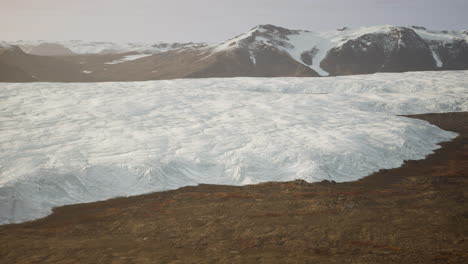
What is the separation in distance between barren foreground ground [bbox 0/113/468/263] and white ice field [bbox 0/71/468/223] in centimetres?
169

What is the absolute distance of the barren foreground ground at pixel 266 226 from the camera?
10078 mm

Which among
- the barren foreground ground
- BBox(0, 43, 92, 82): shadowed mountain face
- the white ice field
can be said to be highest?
the barren foreground ground

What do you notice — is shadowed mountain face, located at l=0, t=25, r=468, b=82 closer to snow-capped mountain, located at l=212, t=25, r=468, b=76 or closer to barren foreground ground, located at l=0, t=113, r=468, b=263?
snow-capped mountain, located at l=212, t=25, r=468, b=76

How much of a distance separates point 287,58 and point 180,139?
4778 inches

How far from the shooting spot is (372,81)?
49.9 meters

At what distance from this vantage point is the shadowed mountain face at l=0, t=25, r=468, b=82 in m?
124

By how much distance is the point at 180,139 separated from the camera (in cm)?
2345

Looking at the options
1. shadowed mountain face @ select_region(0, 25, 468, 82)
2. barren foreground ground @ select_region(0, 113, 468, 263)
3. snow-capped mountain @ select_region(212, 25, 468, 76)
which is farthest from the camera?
snow-capped mountain @ select_region(212, 25, 468, 76)

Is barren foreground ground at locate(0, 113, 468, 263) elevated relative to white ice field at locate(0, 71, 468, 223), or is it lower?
elevated

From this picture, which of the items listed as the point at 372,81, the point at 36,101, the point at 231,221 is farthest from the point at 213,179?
the point at 372,81

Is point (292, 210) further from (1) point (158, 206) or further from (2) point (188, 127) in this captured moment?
(2) point (188, 127)

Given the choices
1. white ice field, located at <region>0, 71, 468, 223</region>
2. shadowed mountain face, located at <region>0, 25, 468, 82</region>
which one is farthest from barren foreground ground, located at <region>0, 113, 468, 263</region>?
shadowed mountain face, located at <region>0, 25, 468, 82</region>

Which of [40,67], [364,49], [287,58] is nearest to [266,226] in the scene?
[287,58]

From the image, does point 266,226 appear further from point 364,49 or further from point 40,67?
point 364,49
